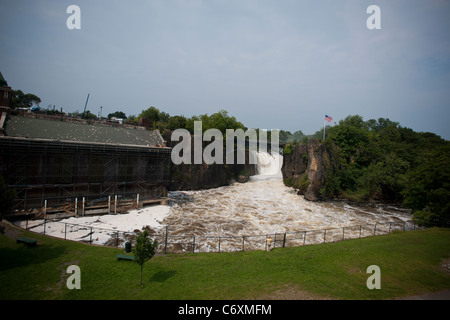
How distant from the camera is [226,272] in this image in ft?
40.5

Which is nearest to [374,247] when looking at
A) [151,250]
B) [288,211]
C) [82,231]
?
[151,250]

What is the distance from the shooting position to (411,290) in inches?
429

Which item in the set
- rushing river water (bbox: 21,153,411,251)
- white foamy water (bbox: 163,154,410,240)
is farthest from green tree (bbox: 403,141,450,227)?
white foamy water (bbox: 163,154,410,240)

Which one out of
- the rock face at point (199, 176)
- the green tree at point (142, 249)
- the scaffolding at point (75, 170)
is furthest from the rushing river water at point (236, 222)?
the green tree at point (142, 249)

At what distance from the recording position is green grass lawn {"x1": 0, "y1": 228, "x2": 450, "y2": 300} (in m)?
10.2

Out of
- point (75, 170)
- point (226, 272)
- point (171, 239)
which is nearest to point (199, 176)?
point (75, 170)

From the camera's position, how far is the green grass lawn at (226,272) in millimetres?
10234

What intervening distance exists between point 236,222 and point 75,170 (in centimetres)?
1916

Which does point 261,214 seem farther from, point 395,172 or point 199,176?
point 395,172

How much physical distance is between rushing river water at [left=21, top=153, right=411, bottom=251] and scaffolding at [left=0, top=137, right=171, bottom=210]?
118 inches

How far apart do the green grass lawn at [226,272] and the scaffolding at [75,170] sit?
354 inches

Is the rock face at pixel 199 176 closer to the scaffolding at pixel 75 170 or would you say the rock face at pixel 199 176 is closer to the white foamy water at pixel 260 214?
the white foamy water at pixel 260 214
